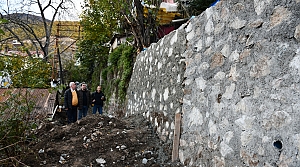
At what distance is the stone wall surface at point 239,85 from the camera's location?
193 cm

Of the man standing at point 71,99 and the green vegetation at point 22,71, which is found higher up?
the green vegetation at point 22,71

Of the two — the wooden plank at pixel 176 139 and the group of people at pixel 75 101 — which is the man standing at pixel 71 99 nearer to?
the group of people at pixel 75 101

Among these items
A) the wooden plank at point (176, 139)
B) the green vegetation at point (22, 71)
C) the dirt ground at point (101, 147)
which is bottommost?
the dirt ground at point (101, 147)

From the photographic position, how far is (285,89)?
6.33 ft

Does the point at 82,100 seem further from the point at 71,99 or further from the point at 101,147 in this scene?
the point at 101,147

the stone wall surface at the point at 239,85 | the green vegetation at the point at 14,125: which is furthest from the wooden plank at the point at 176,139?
the green vegetation at the point at 14,125

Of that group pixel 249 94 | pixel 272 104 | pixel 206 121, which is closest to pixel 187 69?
pixel 206 121

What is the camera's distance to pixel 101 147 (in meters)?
4.48

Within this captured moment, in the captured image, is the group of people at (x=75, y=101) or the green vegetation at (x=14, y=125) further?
the group of people at (x=75, y=101)

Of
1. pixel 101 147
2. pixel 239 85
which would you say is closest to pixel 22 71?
pixel 101 147

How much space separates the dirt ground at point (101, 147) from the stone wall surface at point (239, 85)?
481 millimetres

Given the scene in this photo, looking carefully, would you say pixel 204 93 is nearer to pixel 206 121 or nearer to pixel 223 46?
pixel 206 121

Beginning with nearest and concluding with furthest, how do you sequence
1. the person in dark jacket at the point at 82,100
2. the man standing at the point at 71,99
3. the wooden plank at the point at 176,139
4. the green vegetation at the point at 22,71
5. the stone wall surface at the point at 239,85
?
1. the stone wall surface at the point at 239,85
2. the wooden plank at the point at 176,139
3. the green vegetation at the point at 22,71
4. the man standing at the point at 71,99
5. the person in dark jacket at the point at 82,100

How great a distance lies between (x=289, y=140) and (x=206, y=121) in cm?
126
